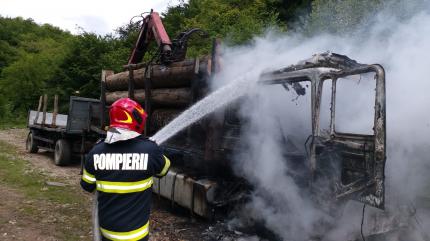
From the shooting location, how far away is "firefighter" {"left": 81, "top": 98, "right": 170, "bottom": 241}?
2527 mm

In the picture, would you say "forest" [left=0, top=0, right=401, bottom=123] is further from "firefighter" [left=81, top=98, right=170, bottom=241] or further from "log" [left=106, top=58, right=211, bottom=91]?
"firefighter" [left=81, top=98, right=170, bottom=241]

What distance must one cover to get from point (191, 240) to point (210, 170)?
0.91m

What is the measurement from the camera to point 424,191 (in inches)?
171

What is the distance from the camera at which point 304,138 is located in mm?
4164

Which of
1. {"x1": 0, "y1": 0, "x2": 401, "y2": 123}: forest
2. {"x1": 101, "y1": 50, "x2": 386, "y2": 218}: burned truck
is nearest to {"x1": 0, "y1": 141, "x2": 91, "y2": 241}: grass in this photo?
{"x1": 101, "y1": 50, "x2": 386, "y2": 218}: burned truck

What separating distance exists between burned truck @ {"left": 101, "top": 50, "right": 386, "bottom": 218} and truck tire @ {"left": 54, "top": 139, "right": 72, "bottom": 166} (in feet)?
11.6

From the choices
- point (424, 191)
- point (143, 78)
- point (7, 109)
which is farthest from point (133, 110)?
point (7, 109)

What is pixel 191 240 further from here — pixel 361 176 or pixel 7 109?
pixel 7 109

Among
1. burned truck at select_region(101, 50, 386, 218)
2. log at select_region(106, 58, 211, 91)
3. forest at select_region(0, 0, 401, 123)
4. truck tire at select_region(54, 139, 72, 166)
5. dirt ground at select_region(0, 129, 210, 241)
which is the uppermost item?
forest at select_region(0, 0, 401, 123)

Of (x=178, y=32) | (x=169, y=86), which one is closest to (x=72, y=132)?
(x=178, y=32)

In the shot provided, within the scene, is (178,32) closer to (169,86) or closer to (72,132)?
(169,86)

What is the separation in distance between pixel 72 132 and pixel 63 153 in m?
0.71

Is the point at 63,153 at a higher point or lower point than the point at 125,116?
lower

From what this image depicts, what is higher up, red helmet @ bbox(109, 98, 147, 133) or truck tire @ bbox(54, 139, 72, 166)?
red helmet @ bbox(109, 98, 147, 133)
